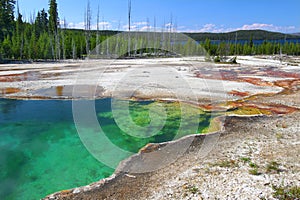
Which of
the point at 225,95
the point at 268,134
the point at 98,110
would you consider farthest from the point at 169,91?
the point at 268,134

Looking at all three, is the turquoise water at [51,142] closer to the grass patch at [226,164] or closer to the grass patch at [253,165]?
the grass patch at [226,164]

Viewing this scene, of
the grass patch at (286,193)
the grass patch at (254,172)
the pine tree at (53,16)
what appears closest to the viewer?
the grass patch at (286,193)

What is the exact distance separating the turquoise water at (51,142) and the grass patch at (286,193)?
5.07 meters

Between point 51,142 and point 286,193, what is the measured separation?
9.38 metres

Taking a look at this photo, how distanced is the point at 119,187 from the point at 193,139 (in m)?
4.46

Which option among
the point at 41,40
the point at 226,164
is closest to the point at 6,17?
the point at 41,40

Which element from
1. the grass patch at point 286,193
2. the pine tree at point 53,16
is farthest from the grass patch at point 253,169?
the pine tree at point 53,16

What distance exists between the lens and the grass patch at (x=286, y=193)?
6284 mm

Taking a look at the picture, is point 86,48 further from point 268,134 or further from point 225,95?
point 268,134

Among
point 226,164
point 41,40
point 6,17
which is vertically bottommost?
point 226,164

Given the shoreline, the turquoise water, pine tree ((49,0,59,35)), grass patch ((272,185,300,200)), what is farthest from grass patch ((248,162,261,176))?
pine tree ((49,0,59,35))

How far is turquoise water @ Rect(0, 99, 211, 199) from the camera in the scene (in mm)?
8398

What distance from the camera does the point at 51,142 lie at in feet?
38.5

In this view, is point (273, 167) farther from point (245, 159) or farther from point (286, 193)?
point (286, 193)
